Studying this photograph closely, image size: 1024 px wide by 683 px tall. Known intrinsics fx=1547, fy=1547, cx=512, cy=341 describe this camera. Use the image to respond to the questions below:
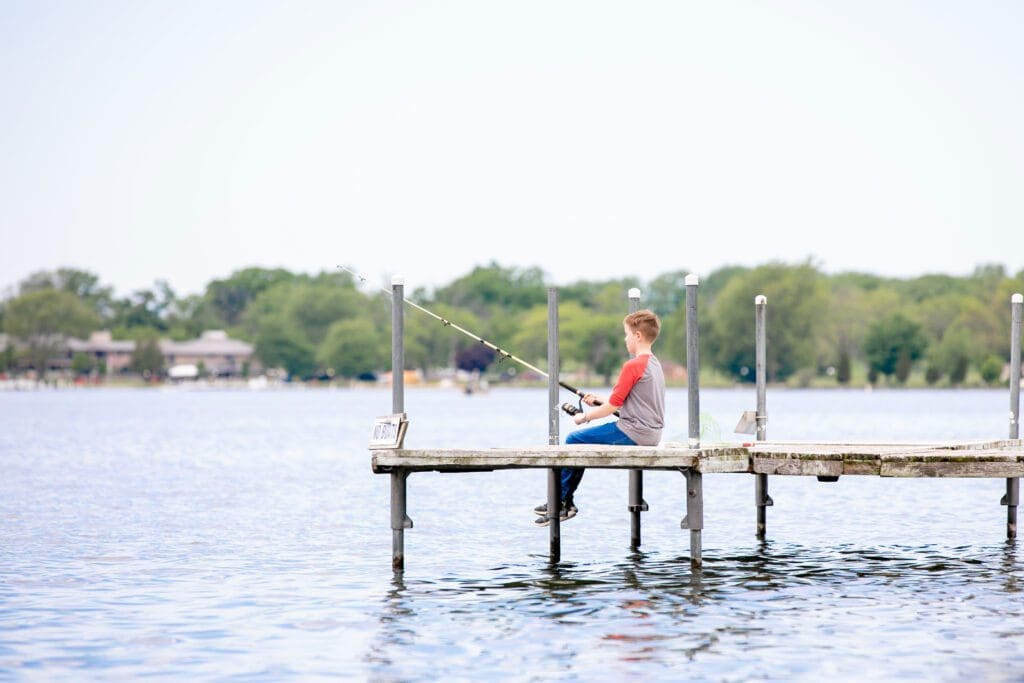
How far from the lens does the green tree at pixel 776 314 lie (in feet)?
444

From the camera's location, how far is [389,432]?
15.8 m

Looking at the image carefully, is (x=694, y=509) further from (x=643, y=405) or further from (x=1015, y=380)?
(x=1015, y=380)

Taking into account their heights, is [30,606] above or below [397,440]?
below

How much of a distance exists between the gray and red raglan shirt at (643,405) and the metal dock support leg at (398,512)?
93.4 inches

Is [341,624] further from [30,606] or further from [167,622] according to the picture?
[30,606]

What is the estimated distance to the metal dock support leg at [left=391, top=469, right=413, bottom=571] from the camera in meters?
16.3

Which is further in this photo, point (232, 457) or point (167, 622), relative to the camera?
point (232, 457)

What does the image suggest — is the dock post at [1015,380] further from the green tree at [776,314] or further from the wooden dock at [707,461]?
the green tree at [776,314]

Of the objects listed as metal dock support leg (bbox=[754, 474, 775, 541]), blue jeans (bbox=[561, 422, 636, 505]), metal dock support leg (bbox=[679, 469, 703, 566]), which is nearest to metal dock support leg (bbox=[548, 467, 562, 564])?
blue jeans (bbox=[561, 422, 636, 505])

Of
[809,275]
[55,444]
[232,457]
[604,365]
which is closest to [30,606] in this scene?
[232,457]

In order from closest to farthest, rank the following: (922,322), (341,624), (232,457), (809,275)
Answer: (341,624) → (232,457) → (809,275) → (922,322)

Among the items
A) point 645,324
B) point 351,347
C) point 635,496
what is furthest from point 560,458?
point 351,347

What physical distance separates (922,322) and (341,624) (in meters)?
139

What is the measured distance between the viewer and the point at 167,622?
48.8ft
